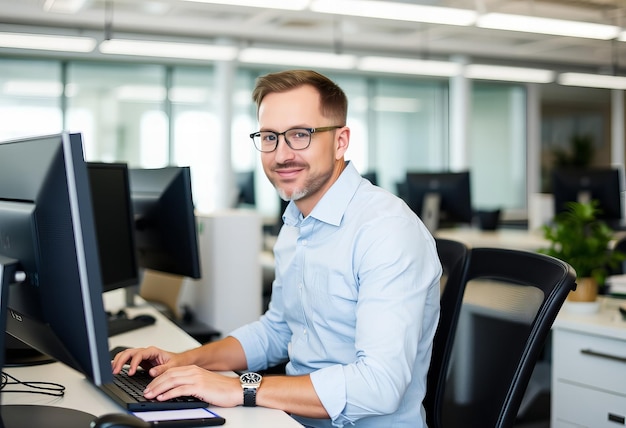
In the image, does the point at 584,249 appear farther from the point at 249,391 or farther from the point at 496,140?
the point at 496,140

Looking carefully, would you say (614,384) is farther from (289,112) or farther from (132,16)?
(132,16)

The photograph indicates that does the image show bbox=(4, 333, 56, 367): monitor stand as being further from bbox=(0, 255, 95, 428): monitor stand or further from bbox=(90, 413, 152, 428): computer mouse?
bbox=(90, 413, 152, 428): computer mouse

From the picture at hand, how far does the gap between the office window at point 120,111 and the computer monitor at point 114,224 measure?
7.09 metres

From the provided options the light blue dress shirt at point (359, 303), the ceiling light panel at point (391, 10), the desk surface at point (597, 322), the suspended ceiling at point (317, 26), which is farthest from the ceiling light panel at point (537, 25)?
the light blue dress shirt at point (359, 303)

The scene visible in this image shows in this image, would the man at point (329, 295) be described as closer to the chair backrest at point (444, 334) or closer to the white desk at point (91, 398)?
the white desk at point (91, 398)

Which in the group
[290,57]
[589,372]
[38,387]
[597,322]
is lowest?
[589,372]

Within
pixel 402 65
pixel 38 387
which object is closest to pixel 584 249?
pixel 38 387

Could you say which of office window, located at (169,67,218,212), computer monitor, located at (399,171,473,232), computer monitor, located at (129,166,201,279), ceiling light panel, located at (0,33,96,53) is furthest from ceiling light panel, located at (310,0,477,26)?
office window, located at (169,67,218,212)

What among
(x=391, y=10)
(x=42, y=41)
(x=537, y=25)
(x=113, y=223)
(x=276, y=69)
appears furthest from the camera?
(x=276, y=69)

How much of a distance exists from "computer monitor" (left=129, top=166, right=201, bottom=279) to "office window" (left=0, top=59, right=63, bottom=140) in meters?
6.75

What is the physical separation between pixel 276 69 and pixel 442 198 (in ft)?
17.7

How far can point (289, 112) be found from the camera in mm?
1545

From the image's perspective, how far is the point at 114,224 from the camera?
2098 mm

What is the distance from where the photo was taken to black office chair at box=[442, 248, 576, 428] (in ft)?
4.68
